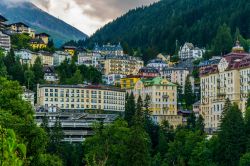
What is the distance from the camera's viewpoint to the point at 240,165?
7394cm

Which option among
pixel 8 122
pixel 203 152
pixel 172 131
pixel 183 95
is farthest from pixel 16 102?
pixel 183 95

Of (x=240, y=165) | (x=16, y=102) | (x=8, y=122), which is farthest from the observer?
(x=240, y=165)

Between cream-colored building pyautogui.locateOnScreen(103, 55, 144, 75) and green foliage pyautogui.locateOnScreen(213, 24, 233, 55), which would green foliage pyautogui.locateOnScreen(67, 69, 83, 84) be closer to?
cream-colored building pyautogui.locateOnScreen(103, 55, 144, 75)

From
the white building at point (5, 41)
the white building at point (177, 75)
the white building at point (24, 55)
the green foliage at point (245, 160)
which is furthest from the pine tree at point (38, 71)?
the green foliage at point (245, 160)

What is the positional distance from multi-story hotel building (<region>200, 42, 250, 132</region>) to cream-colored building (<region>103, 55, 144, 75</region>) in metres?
57.5

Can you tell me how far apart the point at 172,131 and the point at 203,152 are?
3030cm

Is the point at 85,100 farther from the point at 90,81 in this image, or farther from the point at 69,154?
the point at 69,154

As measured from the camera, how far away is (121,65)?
622ft

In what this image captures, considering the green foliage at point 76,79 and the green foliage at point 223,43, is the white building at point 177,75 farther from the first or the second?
the green foliage at point 76,79

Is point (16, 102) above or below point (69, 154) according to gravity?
above

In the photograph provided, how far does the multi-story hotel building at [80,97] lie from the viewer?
139 meters

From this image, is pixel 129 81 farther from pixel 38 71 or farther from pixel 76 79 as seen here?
pixel 38 71

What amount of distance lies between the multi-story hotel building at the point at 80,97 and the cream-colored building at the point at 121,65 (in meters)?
39.3

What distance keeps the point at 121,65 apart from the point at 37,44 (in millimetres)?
24970
